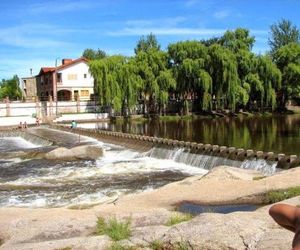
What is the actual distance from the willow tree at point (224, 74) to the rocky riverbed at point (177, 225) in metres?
42.1

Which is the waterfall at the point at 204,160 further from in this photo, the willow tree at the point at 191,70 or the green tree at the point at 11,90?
the green tree at the point at 11,90

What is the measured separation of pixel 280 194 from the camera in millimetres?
11523

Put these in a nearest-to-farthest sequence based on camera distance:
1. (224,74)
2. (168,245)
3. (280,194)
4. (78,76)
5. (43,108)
A: (168,245)
(280,194)
(224,74)
(43,108)
(78,76)

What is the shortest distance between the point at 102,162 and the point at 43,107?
3932cm

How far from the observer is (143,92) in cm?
6081

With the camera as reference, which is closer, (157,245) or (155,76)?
(157,245)

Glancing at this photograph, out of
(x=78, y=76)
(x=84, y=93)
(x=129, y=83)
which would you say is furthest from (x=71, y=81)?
(x=129, y=83)

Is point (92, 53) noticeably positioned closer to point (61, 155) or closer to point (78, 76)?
point (78, 76)

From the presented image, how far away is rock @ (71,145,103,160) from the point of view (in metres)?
26.4

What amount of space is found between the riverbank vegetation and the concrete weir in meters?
18.2

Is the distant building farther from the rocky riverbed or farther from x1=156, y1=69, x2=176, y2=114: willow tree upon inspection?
the rocky riverbed

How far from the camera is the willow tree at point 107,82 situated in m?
56.3

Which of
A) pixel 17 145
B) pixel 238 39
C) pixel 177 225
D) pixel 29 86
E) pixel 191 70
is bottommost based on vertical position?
pixel 17 145

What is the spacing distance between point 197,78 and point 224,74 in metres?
3.44
